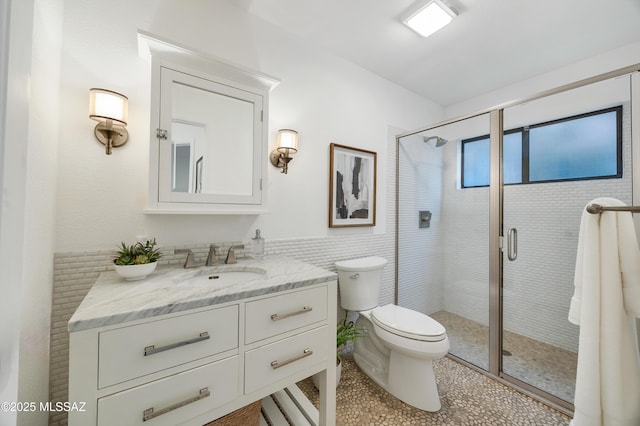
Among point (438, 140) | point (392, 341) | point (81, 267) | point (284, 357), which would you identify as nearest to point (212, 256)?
point (81, 267)

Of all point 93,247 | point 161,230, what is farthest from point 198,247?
point 93,247

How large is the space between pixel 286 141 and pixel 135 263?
1.05m

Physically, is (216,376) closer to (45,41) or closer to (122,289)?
(122,289)

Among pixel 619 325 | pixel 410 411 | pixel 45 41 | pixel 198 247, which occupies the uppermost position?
pixel 45 41

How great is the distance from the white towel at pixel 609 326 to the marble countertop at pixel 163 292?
1163 mm

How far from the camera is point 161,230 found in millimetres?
1288

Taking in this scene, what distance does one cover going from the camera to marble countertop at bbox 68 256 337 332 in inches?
28.7

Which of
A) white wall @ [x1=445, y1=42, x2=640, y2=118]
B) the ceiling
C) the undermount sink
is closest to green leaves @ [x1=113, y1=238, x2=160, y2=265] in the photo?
the undermount sink

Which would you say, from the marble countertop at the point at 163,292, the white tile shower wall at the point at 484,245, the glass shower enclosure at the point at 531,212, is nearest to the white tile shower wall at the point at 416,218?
the white tile shower wall at the point at 484,245

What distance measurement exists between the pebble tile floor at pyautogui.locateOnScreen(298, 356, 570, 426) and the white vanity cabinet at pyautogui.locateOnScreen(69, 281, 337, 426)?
376mm

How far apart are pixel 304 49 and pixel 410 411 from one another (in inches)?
98.9

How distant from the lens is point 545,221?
5.91 ft

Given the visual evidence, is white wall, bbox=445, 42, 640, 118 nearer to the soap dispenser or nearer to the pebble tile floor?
the pebble tile floor

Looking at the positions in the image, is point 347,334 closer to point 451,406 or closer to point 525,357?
point 451,406
